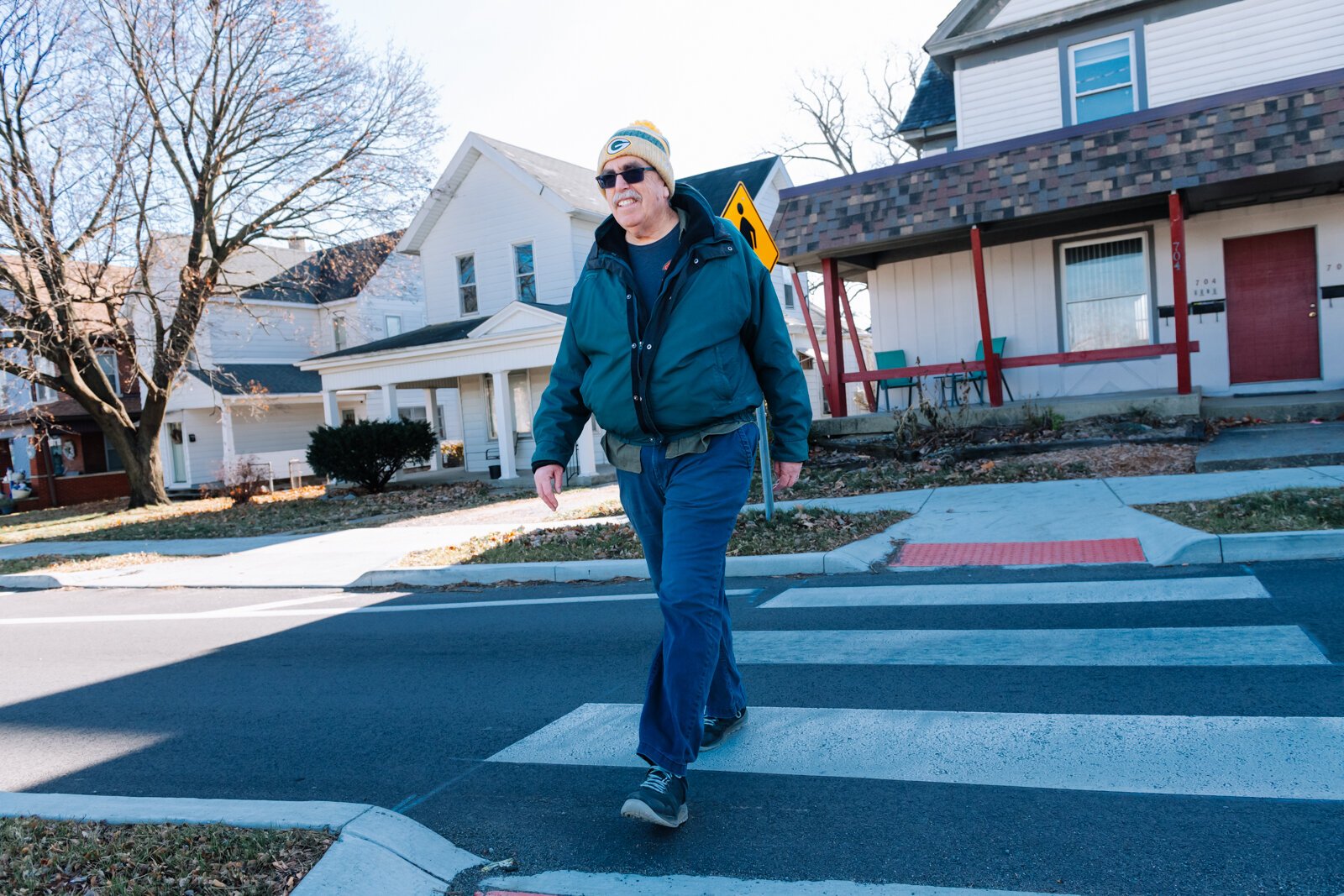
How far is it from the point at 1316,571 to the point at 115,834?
6397 mm

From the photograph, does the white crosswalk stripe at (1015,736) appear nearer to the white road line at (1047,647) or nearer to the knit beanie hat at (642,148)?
the white road line at (1047,647)

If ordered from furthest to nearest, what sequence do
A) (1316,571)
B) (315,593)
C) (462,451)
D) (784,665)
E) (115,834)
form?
(462,451), (315,593), (1316,571), (784,665), (115,834)

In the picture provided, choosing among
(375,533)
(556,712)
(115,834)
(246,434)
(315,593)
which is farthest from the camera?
(246,434)

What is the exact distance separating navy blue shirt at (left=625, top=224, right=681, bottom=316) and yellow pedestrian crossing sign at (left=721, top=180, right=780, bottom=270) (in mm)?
4746

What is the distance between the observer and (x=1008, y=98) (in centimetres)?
1567

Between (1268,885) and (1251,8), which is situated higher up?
(1251,8)

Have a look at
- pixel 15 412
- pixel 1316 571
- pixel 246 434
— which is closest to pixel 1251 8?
pixel 1316 571

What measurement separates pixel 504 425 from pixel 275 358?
14.5 metres

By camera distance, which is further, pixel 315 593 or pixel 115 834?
pixel 315 593

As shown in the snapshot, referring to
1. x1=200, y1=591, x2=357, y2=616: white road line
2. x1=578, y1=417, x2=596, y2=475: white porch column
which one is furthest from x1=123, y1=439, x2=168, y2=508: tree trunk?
x1=200, y1=591, x2=357, y2=616: white road line

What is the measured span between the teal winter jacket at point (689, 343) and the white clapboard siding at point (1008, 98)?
1351cm

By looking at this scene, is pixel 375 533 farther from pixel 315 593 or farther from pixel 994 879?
pixel 994 879

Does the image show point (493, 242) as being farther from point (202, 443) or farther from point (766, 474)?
point (766, 474)

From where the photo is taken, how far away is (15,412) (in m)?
30.6
